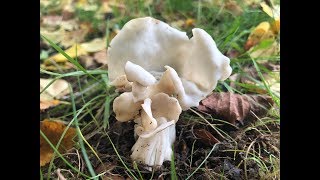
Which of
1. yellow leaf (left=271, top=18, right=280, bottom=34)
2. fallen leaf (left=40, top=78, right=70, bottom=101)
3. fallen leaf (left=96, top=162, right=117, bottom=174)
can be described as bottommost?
fallen leaf (left=96, top=162, right=117, bottom=174)

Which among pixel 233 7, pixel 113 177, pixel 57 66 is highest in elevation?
pixel 233 7

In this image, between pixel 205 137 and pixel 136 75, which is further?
pixel 205 137

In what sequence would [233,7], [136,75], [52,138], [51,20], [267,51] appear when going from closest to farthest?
[136,75] < [52,138] < [267,51] < [233,7] < [51,20]

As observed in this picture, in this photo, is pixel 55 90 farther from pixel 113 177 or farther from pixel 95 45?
pixel 113 177

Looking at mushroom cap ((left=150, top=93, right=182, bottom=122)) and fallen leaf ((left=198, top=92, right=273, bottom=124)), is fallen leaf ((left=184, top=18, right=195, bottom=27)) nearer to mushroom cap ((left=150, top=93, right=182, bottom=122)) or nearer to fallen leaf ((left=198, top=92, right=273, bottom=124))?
fallen leaf ((left=198, top=92, right=273, bottom=124))

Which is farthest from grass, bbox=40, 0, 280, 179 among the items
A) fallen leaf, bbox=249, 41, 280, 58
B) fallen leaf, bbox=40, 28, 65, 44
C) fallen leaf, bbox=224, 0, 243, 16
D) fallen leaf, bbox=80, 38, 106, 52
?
fallen leaf, bbox=40, 28, 65, 44

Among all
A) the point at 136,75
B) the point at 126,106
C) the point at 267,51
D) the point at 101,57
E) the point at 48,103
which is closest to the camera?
the point at 136,75

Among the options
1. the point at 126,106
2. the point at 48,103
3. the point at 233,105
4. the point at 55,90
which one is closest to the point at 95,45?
the point at 55,90
